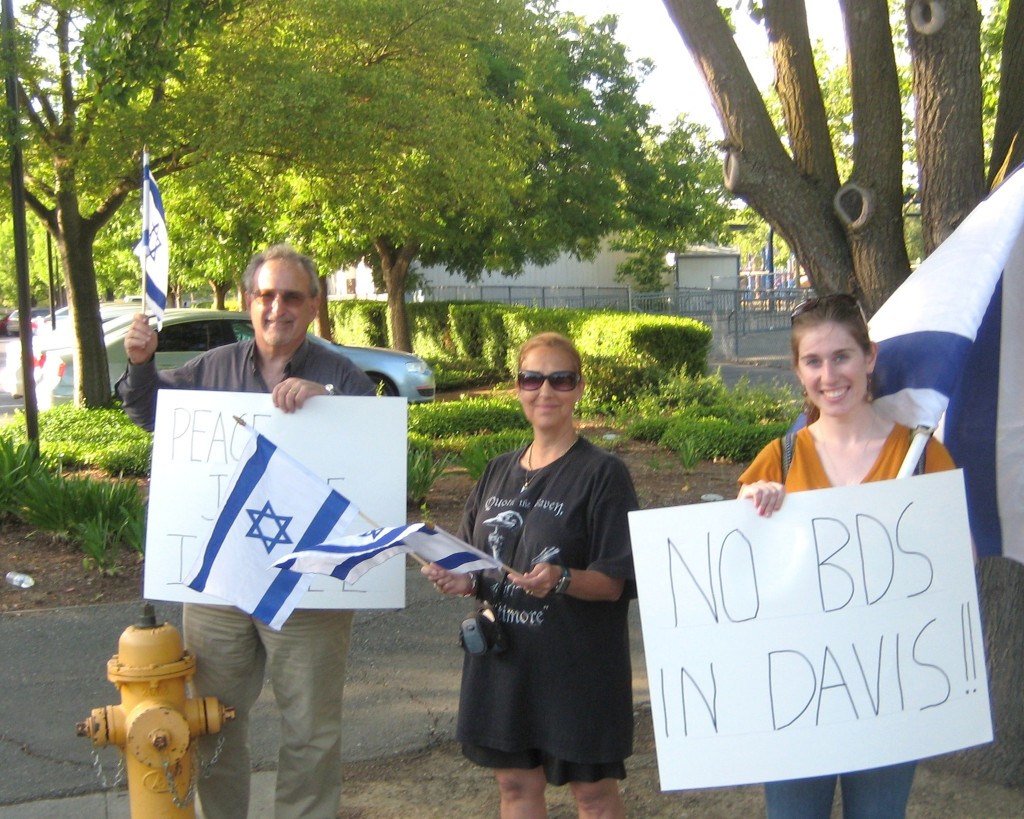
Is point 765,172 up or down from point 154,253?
up

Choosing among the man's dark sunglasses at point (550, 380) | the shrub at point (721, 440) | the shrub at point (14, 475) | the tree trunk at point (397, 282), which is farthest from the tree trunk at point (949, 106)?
the tree trunk at point (397, 282)

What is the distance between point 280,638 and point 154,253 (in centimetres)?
175

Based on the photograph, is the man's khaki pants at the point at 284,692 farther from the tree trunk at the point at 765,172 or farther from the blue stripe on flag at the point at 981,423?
the tree trunk at the point at 765,172

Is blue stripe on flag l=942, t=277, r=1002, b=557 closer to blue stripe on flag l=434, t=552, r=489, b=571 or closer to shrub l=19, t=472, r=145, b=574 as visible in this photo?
blue stripe on flag l=434, t=552, r=489, b=571

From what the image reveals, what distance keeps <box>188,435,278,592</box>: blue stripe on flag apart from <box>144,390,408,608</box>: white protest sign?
19 centimetres

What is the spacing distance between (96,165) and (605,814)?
9907 millimetres

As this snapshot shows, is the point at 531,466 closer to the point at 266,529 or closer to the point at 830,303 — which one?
the point at 266,529

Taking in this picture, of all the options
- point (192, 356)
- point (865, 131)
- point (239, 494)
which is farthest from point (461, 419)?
point (239, 494)

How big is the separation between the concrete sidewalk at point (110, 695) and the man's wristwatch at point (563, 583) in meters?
1.81

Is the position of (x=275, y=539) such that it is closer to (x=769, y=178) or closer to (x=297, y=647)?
(x=297, y=647)

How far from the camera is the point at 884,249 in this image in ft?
14.0

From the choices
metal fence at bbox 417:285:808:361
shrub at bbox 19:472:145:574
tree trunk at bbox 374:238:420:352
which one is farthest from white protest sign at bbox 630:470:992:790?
metal fence at bbox 417:285:808:361

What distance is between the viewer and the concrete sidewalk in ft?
14.1

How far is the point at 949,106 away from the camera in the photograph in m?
4.12
